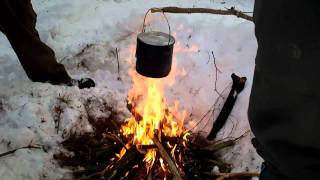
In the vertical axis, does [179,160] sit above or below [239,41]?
below

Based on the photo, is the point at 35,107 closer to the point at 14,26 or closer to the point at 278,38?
the point at 14,26

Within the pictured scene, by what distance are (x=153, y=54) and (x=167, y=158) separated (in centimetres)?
97

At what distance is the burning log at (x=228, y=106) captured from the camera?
4055mm

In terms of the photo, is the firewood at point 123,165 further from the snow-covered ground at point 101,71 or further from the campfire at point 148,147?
the snow-covered ground at point 101,71

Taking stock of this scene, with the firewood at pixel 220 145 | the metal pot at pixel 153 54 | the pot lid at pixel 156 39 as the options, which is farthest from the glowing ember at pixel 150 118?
the pot lid at pixel 156 39

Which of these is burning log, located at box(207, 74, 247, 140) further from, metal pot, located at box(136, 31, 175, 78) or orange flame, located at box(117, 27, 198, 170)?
metal pot, located at box(136, 31, 175, 78)

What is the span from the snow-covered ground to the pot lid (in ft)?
2.55

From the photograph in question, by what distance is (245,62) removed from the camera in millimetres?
4527

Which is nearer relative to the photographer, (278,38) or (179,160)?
(278,38)

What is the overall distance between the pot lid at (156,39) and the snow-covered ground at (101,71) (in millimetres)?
778

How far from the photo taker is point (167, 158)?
11.5 ft

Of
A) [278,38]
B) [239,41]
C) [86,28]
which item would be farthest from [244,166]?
[86,28]

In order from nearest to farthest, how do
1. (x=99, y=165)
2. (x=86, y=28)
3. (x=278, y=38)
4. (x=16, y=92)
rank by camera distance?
(x=278, y=38) → (x=99, y=165) → (x=16, y=92) → (x=86, y=28)

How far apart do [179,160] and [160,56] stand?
1.00 metres
